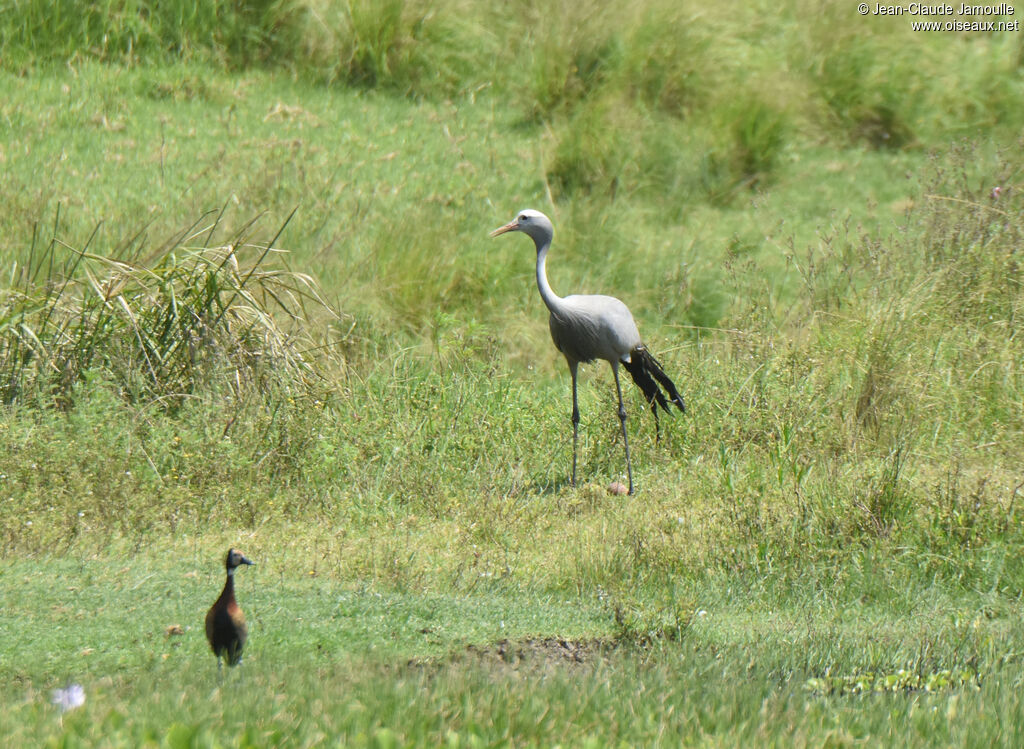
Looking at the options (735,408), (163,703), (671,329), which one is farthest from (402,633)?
(671,329)

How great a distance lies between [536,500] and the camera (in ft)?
25.6

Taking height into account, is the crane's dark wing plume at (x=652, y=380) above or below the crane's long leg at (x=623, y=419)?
above

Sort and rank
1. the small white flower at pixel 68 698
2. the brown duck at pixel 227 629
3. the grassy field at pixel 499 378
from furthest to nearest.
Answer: the grassy field at pixel 499 378 < the brown duck at pixel 227 629 < the small white flower at pixel 68 698

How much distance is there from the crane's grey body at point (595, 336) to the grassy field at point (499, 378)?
310 mm

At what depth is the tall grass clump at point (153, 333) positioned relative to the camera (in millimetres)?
8258

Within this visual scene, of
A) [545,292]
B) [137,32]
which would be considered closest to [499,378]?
[545,292]

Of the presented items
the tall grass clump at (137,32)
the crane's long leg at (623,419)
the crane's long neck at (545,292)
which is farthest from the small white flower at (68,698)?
the tall grass clump at (137,32)

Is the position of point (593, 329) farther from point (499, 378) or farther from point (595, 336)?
point (499, 378)

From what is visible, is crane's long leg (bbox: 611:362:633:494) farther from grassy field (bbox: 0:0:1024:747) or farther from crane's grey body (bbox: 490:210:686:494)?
grassy field (bbox: 0:0:1024:747)

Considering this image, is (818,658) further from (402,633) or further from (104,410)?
(104,410)

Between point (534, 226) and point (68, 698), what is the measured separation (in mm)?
5421

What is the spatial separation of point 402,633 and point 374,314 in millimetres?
4915

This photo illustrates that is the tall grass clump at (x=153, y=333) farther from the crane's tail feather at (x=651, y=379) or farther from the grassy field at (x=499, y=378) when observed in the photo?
the crane's tail feather at (x=651, y=379)

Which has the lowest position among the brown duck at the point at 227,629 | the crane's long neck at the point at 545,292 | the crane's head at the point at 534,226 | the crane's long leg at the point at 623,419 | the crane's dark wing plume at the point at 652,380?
the crane's long leg at the point at 623,419
